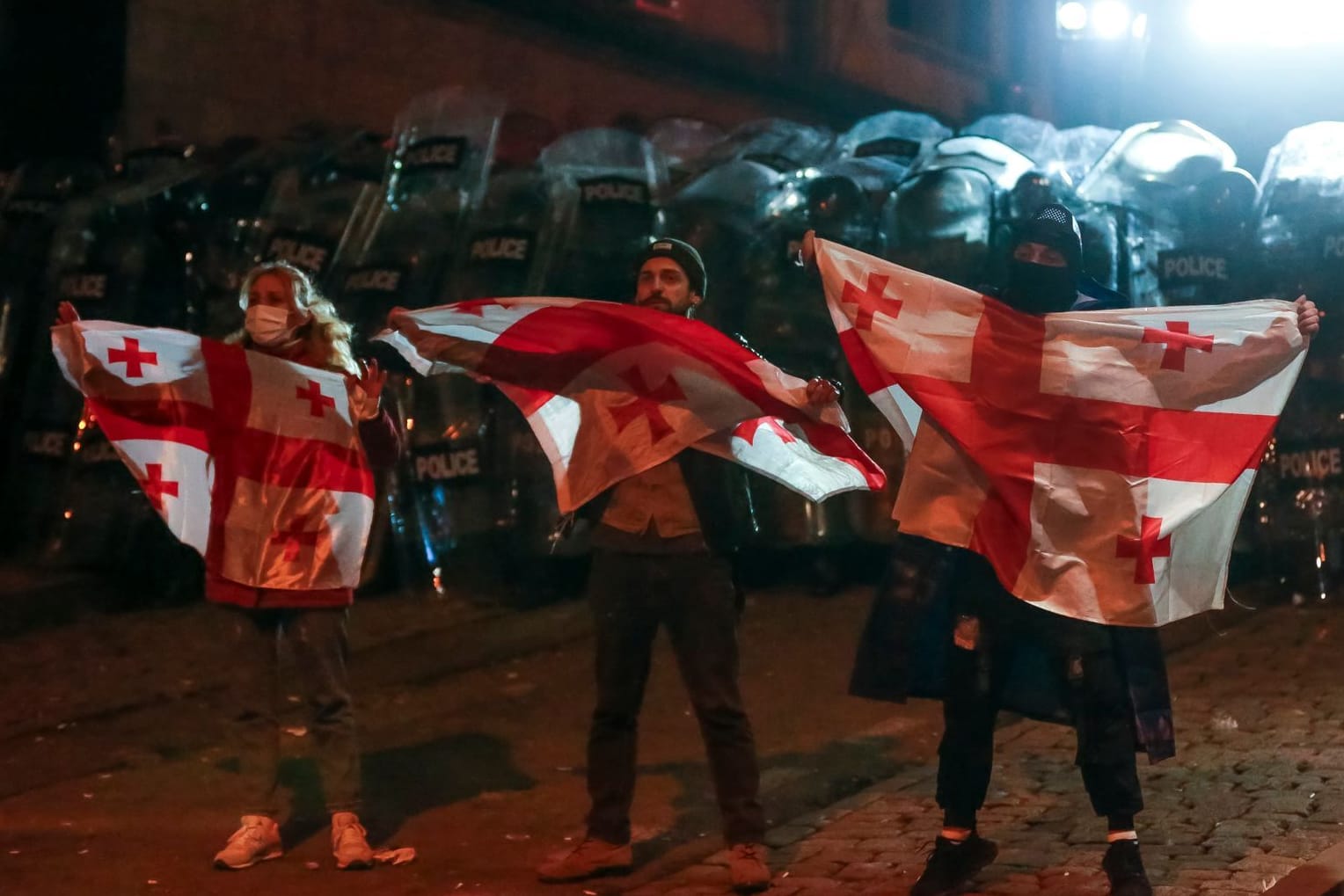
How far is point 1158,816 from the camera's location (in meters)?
5.19

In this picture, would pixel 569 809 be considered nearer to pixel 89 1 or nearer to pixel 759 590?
pixel 759 590

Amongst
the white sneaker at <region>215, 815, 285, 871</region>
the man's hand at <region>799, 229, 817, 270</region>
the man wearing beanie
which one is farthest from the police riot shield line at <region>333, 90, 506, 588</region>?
the man's hand at <region>799, 229, 817, 270</region>

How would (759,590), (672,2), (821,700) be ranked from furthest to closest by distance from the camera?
(672,2) < (759,590) < (821,700)

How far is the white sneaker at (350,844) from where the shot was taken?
4.87 meters

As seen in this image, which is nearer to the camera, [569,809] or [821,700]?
[569,809]

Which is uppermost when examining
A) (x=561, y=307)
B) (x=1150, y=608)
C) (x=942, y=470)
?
(x=561, y=307)

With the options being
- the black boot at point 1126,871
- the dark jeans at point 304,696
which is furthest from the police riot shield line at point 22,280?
the black boot at point 1126,871

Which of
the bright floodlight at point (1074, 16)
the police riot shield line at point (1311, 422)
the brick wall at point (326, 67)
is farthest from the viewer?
the bright floodlight at point (1074, 16)

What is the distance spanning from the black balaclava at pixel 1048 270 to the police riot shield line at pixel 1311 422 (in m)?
4.41

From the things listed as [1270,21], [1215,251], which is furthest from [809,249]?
[1270,21]

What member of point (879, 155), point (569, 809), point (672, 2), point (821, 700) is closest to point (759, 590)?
point (821, 700)

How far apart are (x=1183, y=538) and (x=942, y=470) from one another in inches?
26.5

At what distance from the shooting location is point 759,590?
29.8 ft

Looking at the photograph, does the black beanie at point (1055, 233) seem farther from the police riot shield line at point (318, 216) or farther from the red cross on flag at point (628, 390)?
the police riot shield line at point (318, 216)
